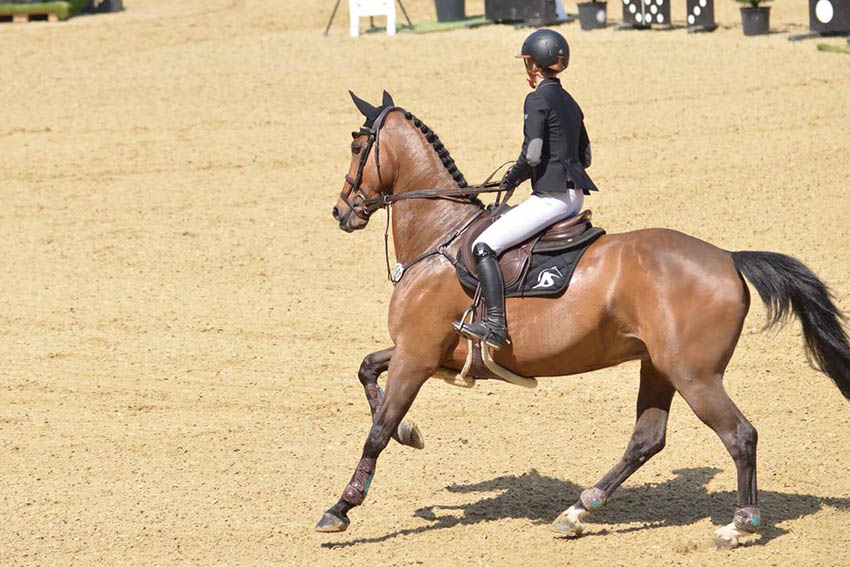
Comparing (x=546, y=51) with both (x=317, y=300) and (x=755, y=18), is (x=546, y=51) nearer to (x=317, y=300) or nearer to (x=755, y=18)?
(x=317, y=300)

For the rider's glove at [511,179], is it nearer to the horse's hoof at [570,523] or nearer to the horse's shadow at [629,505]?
the horse's hoof at [570,523]

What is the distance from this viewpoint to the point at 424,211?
27.6 feet

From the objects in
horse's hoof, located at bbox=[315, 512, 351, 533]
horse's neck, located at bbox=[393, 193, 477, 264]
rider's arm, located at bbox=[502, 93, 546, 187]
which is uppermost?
rider's arm, located at bbox=[502, 93, 546, 187]

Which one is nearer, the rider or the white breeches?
the rider

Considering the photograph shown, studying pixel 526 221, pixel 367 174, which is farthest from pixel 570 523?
pixel 367 174

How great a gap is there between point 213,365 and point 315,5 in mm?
19713

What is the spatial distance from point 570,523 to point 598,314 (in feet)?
4.51

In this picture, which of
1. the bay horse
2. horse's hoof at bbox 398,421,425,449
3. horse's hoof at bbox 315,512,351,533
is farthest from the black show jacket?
horse's hoof at bbox 315,512,351,533

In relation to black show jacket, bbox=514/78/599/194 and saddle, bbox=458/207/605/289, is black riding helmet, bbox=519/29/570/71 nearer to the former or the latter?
black show jacket, bbox=514/78/599/194

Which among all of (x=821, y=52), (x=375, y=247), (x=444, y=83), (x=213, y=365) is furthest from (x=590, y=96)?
(x=213, y=365)

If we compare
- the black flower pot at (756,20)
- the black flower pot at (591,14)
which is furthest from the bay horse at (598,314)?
the black flower pot at (591,14)

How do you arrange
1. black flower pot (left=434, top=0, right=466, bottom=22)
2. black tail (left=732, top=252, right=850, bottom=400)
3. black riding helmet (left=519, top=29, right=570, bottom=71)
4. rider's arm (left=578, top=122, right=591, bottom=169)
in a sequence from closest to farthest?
black tail (left=732, top=252, right=850, bottom=400) < black riding helmet (left=519, top=29, right=570, bottom=71) < rider's arm (left=578, top=122, right=591, bottom=169) < black flower pot (left=434, top=0, right=466, bottom=22)

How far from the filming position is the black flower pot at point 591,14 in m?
23.5

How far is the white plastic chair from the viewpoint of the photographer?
2502cm
